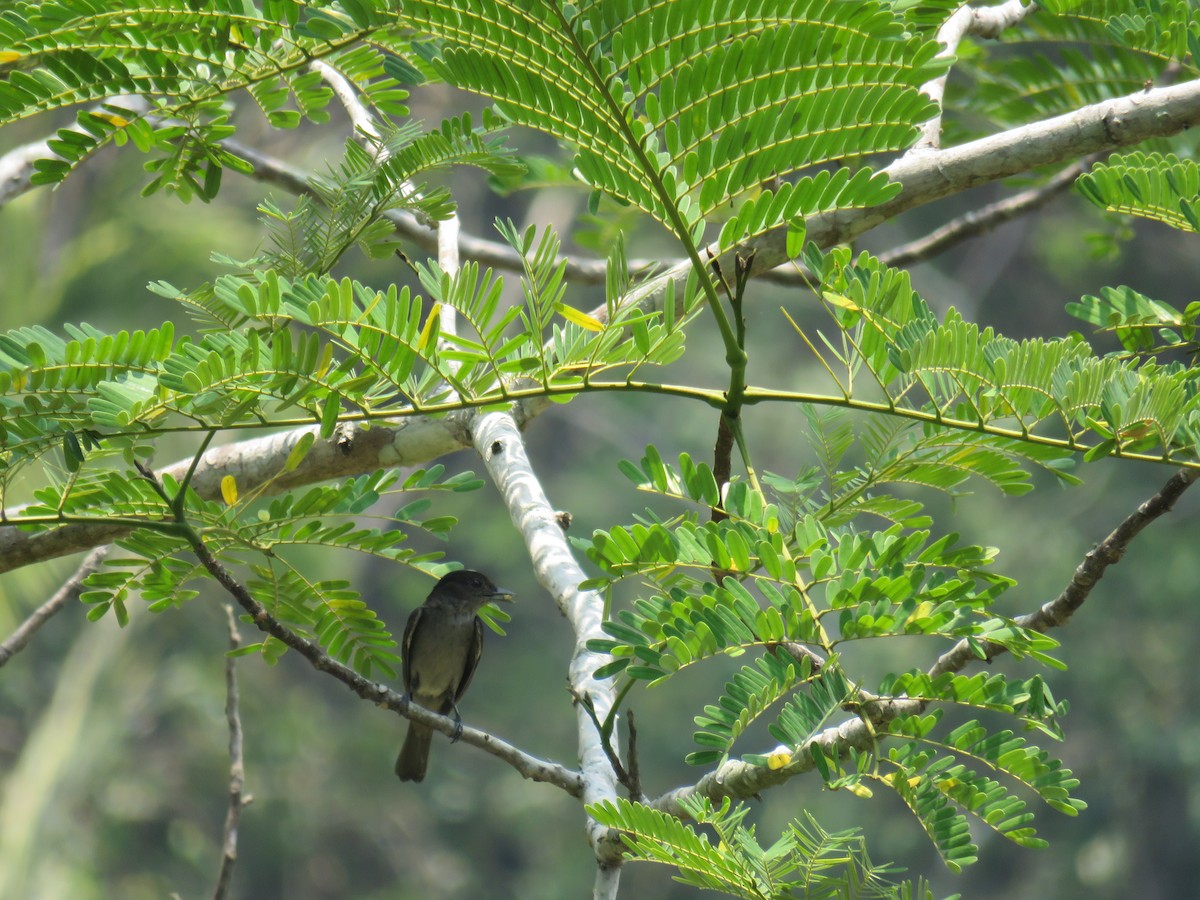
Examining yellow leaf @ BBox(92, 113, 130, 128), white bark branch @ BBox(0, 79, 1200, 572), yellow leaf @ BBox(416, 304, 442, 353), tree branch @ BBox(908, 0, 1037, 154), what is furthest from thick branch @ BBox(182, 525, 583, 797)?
tree branch @ BBox(908, 0, 1037, 154)

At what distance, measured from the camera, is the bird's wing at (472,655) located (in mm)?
5578

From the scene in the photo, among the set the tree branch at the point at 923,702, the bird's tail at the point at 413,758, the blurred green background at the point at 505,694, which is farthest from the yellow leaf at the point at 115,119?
the blurred green background at the point at 505,694

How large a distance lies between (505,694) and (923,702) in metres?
21.2

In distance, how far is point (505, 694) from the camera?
22203mm

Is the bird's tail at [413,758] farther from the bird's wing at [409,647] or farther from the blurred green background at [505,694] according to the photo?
the blurred green background at [505,694]

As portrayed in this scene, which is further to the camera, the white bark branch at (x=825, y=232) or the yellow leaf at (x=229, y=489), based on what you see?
the white bark branch at (x=825, y=232)

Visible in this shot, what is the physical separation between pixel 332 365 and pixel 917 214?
2029 centimetres

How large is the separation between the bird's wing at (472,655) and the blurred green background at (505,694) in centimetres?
686

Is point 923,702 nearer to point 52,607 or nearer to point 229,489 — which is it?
point 229,489

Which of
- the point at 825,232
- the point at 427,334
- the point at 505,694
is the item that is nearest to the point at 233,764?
the point at 427,334

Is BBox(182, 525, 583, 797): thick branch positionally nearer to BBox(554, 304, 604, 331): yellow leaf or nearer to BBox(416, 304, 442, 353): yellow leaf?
BBox(416, 304, 442, 353): yellow leaf

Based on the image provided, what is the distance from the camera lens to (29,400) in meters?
1.72

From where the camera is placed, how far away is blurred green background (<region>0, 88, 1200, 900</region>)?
13.4 metres

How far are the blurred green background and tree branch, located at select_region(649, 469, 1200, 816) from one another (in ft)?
33.5
